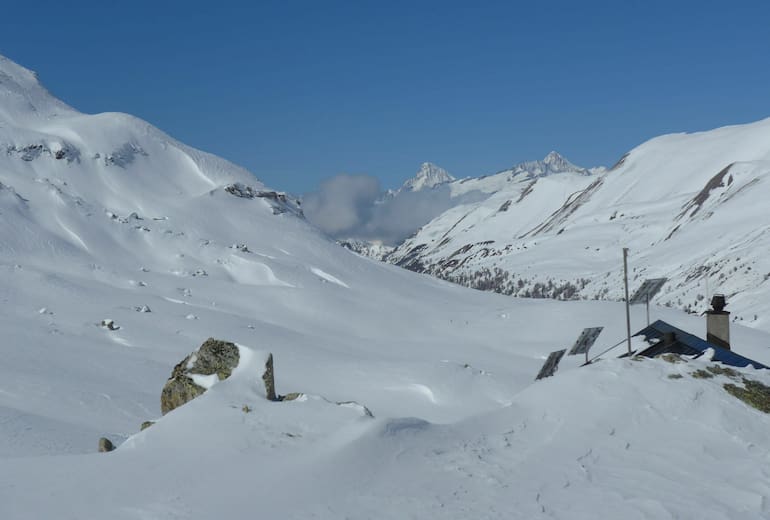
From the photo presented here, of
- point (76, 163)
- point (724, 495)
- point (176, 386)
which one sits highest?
point (76, 163)

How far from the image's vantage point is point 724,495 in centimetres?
1134

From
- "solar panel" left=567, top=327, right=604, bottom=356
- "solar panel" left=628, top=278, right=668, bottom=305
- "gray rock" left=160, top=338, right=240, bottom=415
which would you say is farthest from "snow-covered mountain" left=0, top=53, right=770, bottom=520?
"solar panel" left=628, top=278, right=668, bottom=305

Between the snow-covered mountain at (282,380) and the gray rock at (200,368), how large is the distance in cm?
44

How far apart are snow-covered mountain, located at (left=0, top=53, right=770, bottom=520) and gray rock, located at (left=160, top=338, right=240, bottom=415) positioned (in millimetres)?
442

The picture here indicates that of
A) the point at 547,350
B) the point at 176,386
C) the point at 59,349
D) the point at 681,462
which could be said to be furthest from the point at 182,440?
the point at 547,350

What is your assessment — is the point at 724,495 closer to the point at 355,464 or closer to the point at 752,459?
the point at 752,459

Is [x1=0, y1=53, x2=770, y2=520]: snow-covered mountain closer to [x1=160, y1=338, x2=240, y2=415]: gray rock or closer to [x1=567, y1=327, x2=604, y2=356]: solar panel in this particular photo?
[x1=160, y1=338, x2=240, y2=415]: gray rock

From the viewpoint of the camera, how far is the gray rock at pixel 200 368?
16688mm

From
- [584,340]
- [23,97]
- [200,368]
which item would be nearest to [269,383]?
[200,368]

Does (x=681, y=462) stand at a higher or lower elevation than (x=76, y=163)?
lower

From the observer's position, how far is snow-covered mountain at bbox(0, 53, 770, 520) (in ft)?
35.9

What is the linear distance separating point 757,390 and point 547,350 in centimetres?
3131

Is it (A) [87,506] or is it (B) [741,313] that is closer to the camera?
(A) [87,506]

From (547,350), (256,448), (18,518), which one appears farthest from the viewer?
(547,350)
